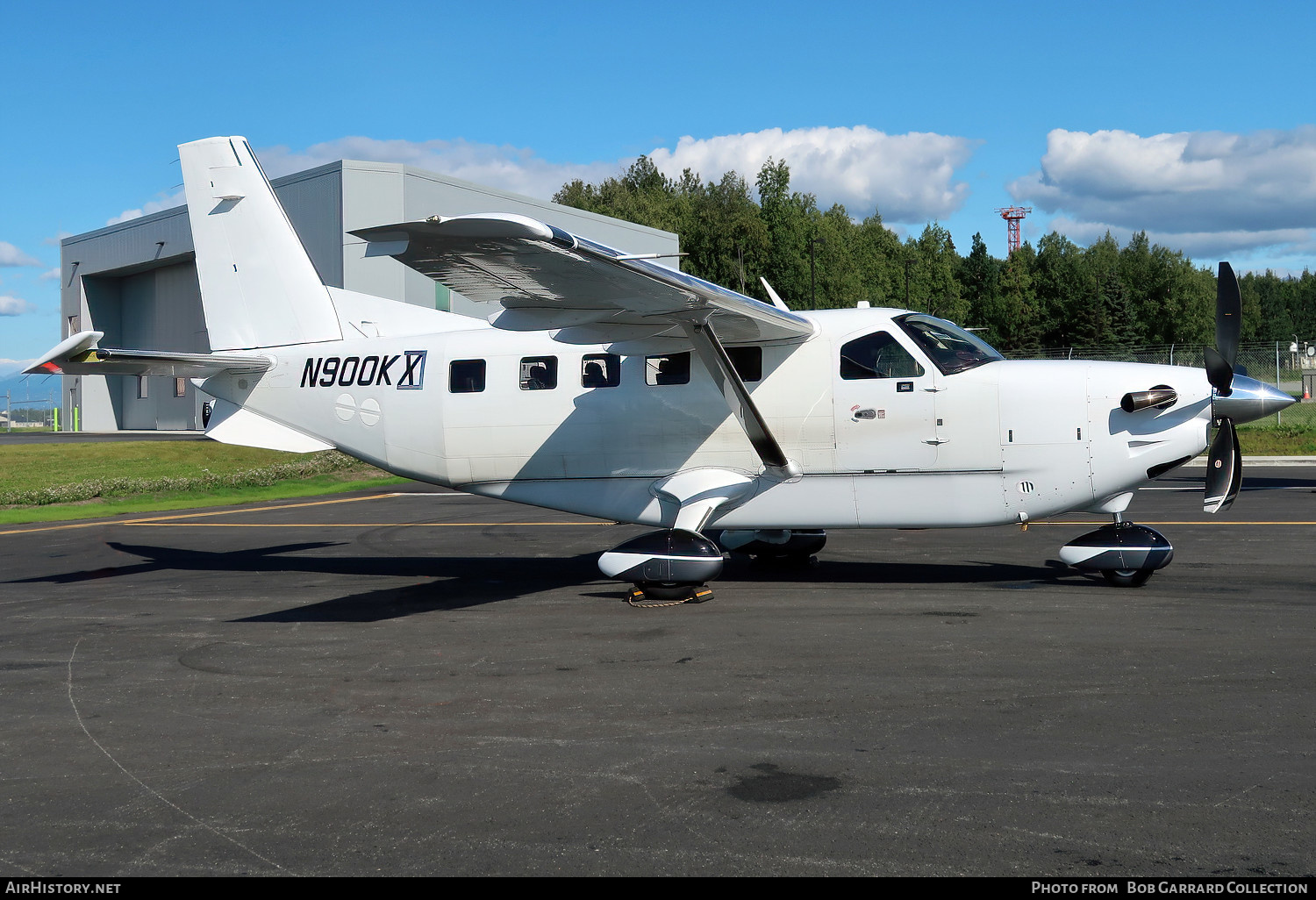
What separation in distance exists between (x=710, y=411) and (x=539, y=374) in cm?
212

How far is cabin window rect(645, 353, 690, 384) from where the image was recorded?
1054 cm

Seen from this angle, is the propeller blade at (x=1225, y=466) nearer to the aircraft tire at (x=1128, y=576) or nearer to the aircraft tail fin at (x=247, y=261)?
the aircraft tire at (x=1128, y=576)

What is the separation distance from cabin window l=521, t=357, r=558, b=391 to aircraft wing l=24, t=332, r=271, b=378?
3741mm

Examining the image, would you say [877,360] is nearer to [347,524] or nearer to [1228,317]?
[1228,317]

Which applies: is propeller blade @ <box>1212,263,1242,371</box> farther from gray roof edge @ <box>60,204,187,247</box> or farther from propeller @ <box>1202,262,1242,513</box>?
gray roof edge @ <box>60,204,187,247</box>

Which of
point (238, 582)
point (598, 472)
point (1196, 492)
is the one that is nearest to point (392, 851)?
point (598, 472)

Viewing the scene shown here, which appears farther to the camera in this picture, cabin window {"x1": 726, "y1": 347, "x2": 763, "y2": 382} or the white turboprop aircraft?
cabin window {"x1": 726, "y1": 347, "x2": 763, "y2": 382}

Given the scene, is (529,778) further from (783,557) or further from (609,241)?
(609,241)

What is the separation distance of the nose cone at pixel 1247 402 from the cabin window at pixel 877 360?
111 inches

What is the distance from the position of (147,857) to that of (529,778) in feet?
5.49

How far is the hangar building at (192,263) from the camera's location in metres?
35.7

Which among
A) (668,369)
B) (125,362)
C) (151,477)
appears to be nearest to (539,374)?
(668,369)

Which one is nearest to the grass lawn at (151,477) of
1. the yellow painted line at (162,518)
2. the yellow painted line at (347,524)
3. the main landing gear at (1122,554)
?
the yellow painted line at (162,518)

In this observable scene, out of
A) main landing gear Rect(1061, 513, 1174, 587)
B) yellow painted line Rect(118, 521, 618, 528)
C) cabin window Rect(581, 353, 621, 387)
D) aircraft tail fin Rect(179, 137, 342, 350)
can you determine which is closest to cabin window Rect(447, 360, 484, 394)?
cabin window Rect(581, 353, 621, 387)
